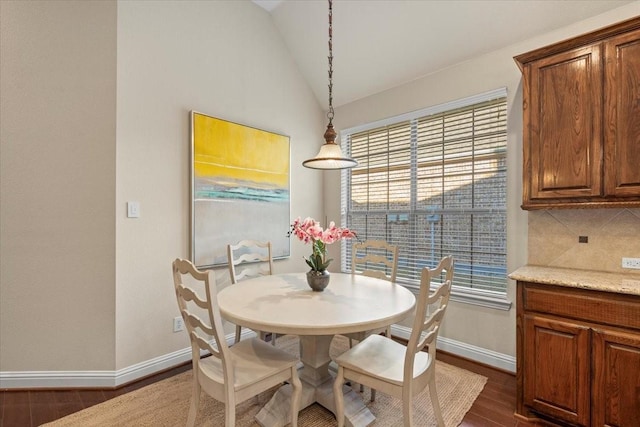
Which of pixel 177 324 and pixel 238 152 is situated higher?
pixel 238 152

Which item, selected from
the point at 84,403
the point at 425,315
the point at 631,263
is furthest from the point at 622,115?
the point at 84,403

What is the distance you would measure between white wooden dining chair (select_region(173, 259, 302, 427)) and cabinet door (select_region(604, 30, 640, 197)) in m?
2.23

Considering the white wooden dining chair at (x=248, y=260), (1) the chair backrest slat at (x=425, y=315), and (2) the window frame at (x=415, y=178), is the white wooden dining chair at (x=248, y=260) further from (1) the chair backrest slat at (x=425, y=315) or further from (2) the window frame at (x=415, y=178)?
(1) the chair backrest slat at (x=425, y=315)

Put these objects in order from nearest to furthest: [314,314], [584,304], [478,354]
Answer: [314,314], [584,304], [478,354]

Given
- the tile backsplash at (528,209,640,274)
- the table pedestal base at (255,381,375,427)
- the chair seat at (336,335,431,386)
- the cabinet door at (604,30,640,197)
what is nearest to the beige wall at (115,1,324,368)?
the table pedestal base at (255,381,375,427)

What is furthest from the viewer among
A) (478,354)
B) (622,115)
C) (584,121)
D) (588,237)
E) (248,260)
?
(248,260)

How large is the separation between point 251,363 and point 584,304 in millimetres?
1903

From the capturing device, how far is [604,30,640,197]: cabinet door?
1.87 metres

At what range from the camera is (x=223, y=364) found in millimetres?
1499

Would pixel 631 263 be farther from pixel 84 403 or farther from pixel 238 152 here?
pixel 84 403

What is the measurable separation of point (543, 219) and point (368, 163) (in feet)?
6.01

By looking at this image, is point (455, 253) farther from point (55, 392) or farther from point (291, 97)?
point (55, 392)

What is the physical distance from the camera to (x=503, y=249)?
269cm

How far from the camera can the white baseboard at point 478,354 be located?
102 inches
